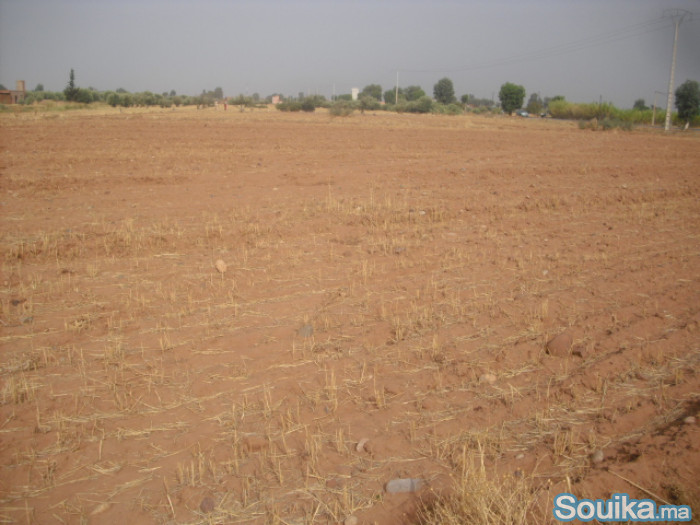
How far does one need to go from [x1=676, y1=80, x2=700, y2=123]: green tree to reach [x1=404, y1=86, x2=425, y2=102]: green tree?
202 ft

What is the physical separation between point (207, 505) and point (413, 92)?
13492 cm

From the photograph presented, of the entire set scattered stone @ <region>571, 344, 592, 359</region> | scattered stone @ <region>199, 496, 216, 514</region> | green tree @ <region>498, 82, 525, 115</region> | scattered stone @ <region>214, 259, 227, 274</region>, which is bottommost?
scattered stone @ <region>199, 496, 216, 514</region>

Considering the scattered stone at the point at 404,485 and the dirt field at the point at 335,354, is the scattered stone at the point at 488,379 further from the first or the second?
the scattered stone at the point at 404,485

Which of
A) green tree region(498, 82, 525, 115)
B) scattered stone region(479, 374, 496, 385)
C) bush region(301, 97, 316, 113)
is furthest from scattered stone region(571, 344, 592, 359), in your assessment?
green tree region(498, 82, 525, 115)

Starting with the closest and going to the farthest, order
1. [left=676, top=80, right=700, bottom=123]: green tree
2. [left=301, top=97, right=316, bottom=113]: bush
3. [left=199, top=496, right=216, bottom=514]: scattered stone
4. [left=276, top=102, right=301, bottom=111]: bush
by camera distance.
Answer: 1. [left=199, top=496, right=216, bottom=514]: scattered stone
2. [left=676, top=80, right=700, bottom=123]: green tree
3. [left=276, top=102, right=301, bottom=111]: bush
4. [left=301, top=97, right=316, bottom=113]: bush

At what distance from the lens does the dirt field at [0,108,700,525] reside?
390cm

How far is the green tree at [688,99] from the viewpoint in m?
67.1

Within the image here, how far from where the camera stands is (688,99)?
2677 inches

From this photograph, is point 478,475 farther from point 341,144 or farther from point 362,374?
point 341,144

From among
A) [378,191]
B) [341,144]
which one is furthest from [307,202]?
[341,144]

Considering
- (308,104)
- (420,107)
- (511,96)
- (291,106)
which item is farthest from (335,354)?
(511,96)

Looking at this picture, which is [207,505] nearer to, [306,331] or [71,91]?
[306,331]

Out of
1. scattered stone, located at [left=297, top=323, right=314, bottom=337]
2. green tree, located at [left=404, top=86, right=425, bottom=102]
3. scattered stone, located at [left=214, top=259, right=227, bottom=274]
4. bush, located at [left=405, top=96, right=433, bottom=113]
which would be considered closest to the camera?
scattered stone, located at [left=297, top=323, right=314, bottom=337]

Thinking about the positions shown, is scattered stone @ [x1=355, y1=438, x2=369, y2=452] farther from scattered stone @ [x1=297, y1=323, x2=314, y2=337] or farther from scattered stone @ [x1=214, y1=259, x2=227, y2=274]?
scattered stone @ [x1=214, y1=259, x2=227, y2=274]
